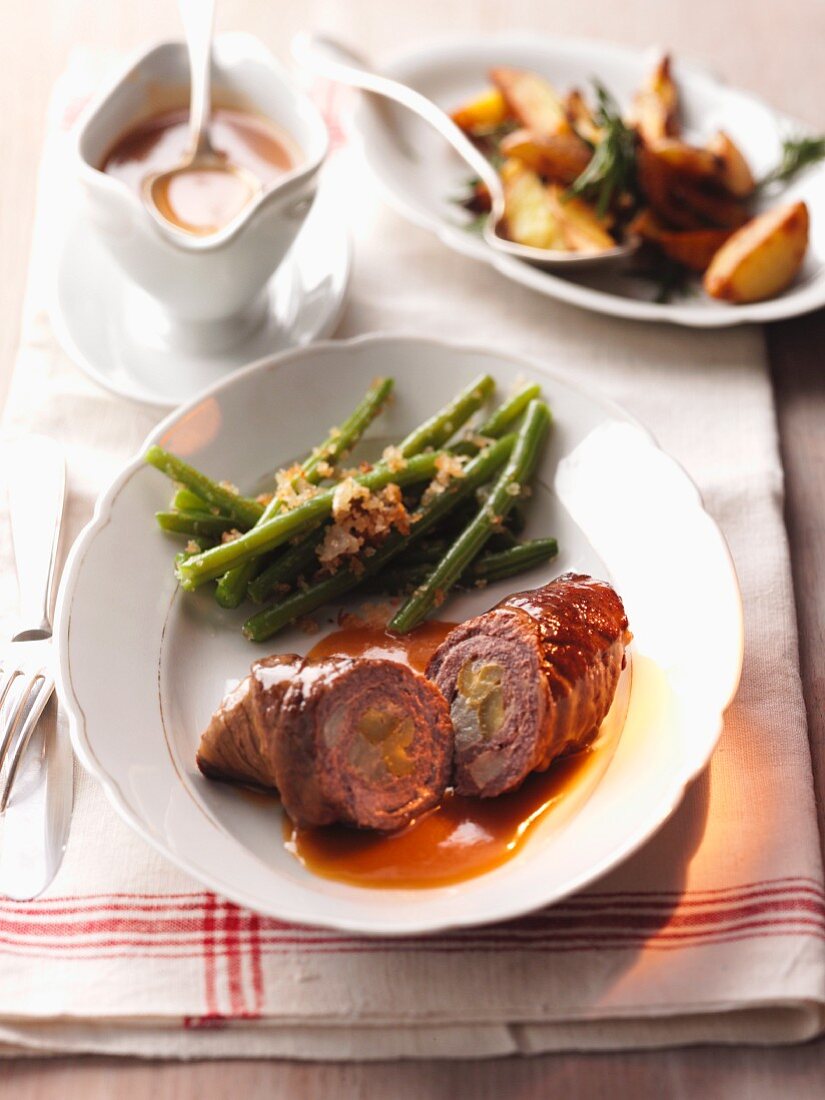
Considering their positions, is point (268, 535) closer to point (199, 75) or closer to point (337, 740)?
point (337, 740)

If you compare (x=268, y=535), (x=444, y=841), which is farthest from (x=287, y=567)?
(x=444, y=841)

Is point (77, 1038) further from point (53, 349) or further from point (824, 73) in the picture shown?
point (824, 73)

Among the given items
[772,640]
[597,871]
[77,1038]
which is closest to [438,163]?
[772,640]

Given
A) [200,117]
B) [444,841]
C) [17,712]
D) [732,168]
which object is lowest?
[444,841]

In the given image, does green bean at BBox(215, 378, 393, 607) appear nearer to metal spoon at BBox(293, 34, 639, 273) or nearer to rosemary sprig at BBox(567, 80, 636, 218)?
metal spoon at BBox(293, 34, 639, 273)

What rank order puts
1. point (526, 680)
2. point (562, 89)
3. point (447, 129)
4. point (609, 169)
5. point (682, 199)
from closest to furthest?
point (526, 680) < point (609, 169) < point (682, 199) < point (447, 129) < point (562, 89)

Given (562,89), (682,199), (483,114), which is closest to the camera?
(682,199)
